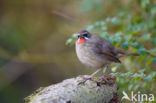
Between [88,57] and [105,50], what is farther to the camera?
[105,50]

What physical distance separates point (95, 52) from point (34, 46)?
4.50 metres

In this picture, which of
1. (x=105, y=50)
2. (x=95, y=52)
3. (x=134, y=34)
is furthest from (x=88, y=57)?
(x=134, y=34)

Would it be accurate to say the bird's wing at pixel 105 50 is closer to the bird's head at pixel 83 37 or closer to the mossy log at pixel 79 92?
the bird's head at pixel 83 37

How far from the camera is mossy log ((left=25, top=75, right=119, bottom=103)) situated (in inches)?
117

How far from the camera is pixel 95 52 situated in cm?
479

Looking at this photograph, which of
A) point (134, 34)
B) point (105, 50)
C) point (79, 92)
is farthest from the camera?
point (105, 50)

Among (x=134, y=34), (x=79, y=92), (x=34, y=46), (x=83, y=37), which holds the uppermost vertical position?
(x=34, y=46)

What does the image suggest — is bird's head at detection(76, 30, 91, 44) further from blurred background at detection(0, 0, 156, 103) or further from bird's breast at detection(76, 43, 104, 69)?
blurred background at detection(0, 0, 156, 103)

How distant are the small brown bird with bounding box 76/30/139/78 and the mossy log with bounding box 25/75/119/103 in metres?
1.03

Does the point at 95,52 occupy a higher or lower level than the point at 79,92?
higher

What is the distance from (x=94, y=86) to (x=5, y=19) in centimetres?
619

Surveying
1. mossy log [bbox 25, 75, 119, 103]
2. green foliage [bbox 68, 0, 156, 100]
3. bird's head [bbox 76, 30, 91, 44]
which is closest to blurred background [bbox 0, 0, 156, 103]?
green foliage [bbox 68, 0, 156, 100]

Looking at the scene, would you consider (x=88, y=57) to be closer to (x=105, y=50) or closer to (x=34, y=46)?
(x=105, y=50)

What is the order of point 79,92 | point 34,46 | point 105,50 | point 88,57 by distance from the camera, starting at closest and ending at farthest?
point 79,92, point 88,57, point 105,50, point 34,46
